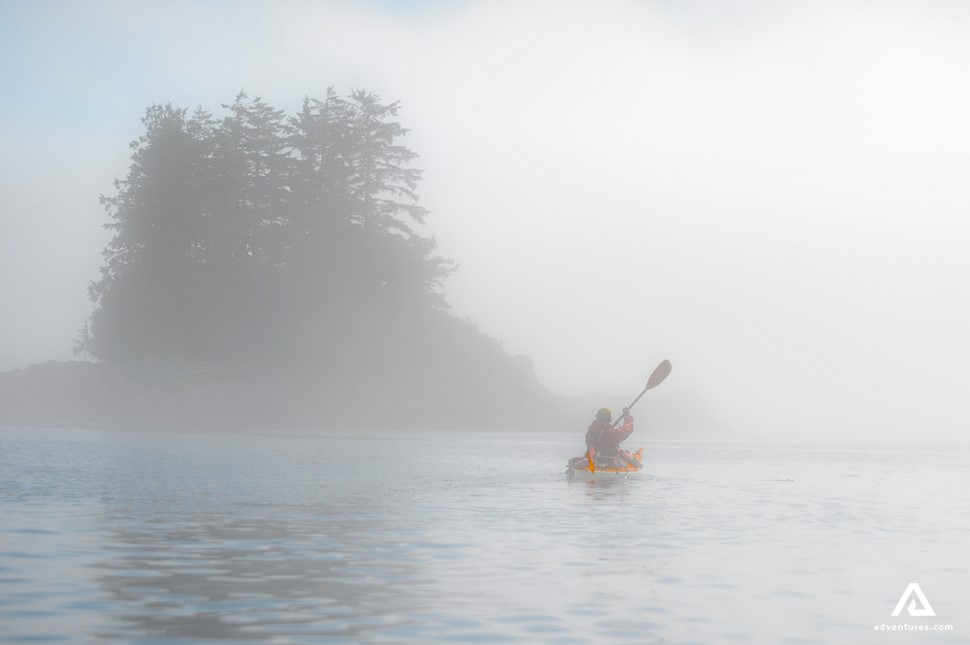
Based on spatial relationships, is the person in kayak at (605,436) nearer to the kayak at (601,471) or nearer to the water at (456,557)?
the kayak at (601,471)

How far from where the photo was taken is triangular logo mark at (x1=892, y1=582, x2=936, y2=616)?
12797 millimetres

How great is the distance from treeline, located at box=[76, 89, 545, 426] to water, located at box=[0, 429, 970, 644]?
51.0 meters

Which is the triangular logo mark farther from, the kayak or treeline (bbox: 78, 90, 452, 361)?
treeline (bbox: 78, 90, 452, 361)

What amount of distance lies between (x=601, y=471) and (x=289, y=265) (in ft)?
190

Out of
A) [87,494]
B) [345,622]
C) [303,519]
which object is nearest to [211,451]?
[87,494]

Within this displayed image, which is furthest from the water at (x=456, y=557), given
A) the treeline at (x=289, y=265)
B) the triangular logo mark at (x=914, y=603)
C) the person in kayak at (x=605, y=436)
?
the treeline at (x=289, y=265)

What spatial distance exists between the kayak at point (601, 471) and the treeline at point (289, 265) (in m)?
49.8

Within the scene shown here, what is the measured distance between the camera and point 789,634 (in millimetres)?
11539

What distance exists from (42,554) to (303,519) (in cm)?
616

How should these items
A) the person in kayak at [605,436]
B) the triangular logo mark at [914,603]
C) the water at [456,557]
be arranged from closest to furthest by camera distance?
1. the water at [456,557]
2. the triangular logo mark at [914,603]
3. the person in kayak at [605,436]

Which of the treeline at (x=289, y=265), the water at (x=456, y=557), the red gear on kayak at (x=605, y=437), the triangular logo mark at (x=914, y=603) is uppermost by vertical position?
the treeline at (x=289, y=265)

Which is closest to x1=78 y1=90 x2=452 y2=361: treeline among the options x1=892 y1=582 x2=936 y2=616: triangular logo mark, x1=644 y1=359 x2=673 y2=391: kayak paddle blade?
x1=644 y1=359 x2=673 y2=391: kayak paddle blade

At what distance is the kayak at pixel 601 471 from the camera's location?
33.1m

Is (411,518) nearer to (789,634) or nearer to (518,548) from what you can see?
(518,548)
